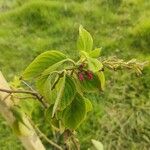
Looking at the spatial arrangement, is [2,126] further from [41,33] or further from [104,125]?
[41,33]

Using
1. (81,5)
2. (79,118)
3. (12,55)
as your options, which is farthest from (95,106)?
(79,118)

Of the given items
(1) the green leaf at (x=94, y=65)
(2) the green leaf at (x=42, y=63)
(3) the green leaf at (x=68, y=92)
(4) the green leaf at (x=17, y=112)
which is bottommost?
(4) the green leaf at (x=17, y=112)

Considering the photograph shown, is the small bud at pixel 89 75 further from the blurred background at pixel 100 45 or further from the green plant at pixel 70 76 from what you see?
the blurred background at pixel 100 45

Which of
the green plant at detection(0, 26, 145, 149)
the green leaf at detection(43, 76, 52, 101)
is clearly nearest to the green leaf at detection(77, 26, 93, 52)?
the green plant at detection(0, 26, 145, 149)

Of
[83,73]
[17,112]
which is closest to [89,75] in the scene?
[83,73]

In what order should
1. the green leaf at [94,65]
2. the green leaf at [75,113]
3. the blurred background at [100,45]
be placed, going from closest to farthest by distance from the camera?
the green leaf at [94,65]
the green leaf at [75,113]
the blurred background at [100,45]

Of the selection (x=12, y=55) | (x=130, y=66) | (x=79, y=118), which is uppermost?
(x=130, y=66)

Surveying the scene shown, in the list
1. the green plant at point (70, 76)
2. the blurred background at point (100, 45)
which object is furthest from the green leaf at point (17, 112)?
the blurred background at point (100, 45)
